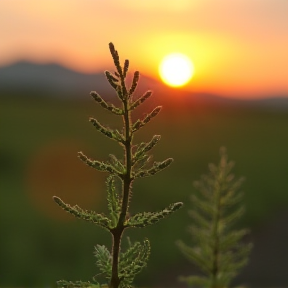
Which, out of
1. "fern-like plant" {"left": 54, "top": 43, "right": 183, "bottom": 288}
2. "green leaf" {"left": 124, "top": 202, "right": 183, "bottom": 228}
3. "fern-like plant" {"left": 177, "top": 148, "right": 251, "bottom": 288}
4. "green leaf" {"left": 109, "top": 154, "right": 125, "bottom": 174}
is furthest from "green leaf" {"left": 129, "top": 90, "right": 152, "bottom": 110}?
"fern-like plant" {"left": 177, "top": 148, "right": 251, "bottom": 288}

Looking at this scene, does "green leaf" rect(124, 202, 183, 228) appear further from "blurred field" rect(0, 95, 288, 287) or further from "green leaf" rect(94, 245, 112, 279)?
"blurred field" rect(0, 95, 288, 287)

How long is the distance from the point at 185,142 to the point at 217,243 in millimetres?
64004

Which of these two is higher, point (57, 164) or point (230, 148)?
point (230, 148)

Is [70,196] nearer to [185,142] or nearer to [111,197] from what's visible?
[185,142]

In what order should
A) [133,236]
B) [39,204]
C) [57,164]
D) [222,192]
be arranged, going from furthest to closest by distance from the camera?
[57,164], [39,204], [133,236], [222,192]

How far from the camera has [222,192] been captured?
8.03ft

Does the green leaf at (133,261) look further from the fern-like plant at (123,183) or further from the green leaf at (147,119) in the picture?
the green leaf at (147,119)

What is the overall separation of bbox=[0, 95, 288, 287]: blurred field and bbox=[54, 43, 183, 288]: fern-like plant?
306 cm

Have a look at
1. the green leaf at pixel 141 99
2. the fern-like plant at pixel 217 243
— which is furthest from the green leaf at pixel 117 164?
the fern-like plant at pixel 217 243

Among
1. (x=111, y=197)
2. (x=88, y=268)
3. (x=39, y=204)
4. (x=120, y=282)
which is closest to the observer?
(x=120, y=282)

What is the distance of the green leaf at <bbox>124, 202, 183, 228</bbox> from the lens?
1253 millimetres

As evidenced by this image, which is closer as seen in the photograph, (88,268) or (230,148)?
(88,268)

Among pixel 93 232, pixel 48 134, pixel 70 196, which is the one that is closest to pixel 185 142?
pixel 48 134

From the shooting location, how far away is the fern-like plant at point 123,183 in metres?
1.28
